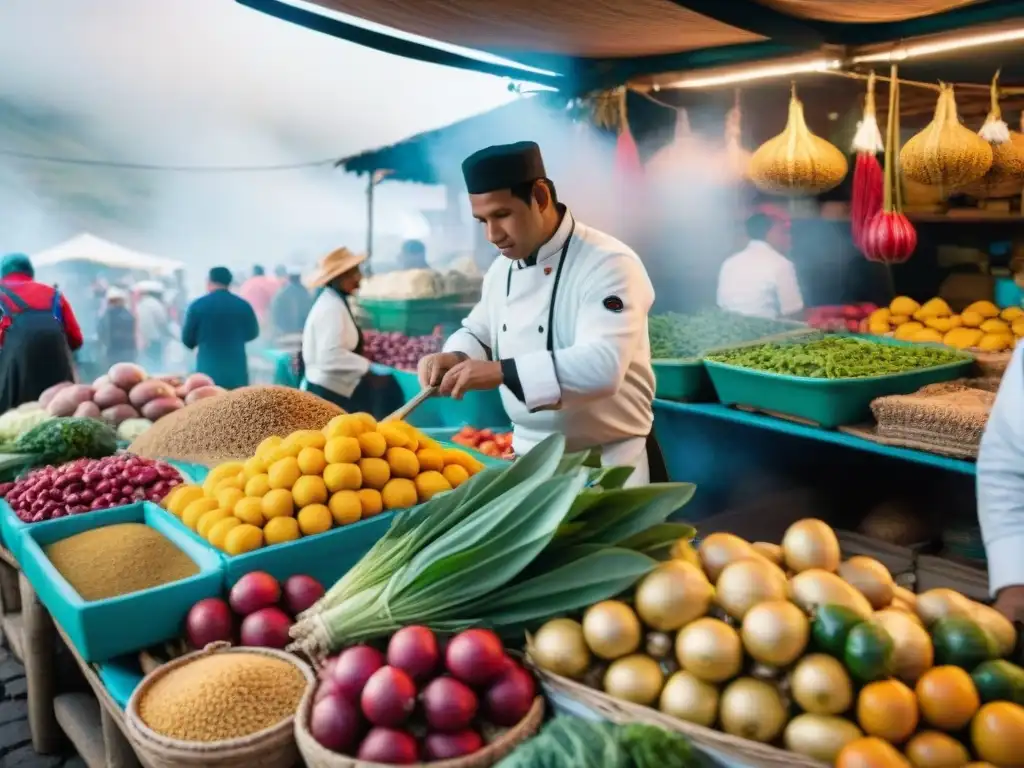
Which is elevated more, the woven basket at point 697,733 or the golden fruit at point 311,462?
the golden fruit at point 311,462

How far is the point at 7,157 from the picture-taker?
7715 mm

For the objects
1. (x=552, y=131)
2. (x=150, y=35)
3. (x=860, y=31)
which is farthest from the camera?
(x=150, y=35)

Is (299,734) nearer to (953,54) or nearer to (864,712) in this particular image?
(864,712)

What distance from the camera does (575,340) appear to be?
254 cm

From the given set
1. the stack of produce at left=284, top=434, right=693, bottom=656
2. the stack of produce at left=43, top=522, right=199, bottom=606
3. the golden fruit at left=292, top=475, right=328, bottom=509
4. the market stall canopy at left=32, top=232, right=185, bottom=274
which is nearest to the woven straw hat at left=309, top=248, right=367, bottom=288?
the stack of produce at left=43, top=522, right=199, bottom=606

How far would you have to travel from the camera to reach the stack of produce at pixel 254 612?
4.90ft

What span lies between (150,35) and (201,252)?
227 cm

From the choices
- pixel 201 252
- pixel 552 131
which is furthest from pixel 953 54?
pixel 201 252

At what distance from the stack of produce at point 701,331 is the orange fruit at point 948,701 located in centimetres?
302

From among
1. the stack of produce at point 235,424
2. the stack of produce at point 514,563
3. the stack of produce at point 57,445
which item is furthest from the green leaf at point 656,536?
the stack of produce at point 57,445

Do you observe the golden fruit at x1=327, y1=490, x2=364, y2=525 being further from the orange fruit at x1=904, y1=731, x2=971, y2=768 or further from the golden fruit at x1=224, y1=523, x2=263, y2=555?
the orange fruit at x1=904, y1=731, x2=971, y2=768

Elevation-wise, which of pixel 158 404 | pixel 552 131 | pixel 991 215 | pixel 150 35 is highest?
pixel 150 35

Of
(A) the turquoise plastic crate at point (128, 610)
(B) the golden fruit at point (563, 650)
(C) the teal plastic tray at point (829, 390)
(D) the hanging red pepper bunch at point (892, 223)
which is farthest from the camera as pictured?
(D) the hanging red pepper bunch at point (892, 223)

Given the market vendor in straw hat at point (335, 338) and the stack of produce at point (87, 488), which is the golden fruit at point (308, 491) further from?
the market vendor in straw hat at point (335, 338)
